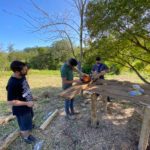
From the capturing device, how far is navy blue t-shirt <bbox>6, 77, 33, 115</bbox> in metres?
2.59

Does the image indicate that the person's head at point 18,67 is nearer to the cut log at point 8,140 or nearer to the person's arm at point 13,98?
the person's arm at point 13,98

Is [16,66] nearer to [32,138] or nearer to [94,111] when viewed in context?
[32,138]

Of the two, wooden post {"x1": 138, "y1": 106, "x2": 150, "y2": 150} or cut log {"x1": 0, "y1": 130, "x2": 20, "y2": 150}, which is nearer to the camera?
wooden post {"x1": 138, "y1": 106, "x2": 150, "y2": 150}

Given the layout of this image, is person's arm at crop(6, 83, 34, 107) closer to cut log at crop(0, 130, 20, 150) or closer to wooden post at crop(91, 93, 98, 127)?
cut log at crop(0, 130, 20, 150)

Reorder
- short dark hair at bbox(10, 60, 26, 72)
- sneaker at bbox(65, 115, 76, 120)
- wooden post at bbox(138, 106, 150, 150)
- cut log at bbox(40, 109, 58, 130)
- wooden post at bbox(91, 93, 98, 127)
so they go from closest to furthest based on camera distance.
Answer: short dark hair at bbox(10, 60, 26, 72) < wooden post at bbox(138, 106, 150, 150) < wooden post at bbox(91, 93, 98, 127) < cut log at bbox(40, 109, 58, 130) < sneaker at bbox(65, 115, 76, 120)

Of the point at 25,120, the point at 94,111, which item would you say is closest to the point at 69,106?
the point at 94,111

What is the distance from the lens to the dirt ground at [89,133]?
10.2ft

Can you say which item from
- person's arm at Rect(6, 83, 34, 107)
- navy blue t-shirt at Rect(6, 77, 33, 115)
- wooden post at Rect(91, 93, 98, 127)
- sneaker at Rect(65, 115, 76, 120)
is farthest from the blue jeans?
person's arm at Rect(6, 83, 34, 107)

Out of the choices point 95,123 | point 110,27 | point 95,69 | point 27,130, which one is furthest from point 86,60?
point 27,130

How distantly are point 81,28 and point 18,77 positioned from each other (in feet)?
11.2

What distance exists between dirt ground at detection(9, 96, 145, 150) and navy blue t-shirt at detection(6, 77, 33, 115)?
71cm

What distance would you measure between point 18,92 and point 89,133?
1686mm

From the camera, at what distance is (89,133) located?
348cm

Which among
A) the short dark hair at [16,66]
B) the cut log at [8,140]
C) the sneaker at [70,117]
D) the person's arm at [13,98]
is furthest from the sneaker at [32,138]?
the short dark hair at [16,66]
